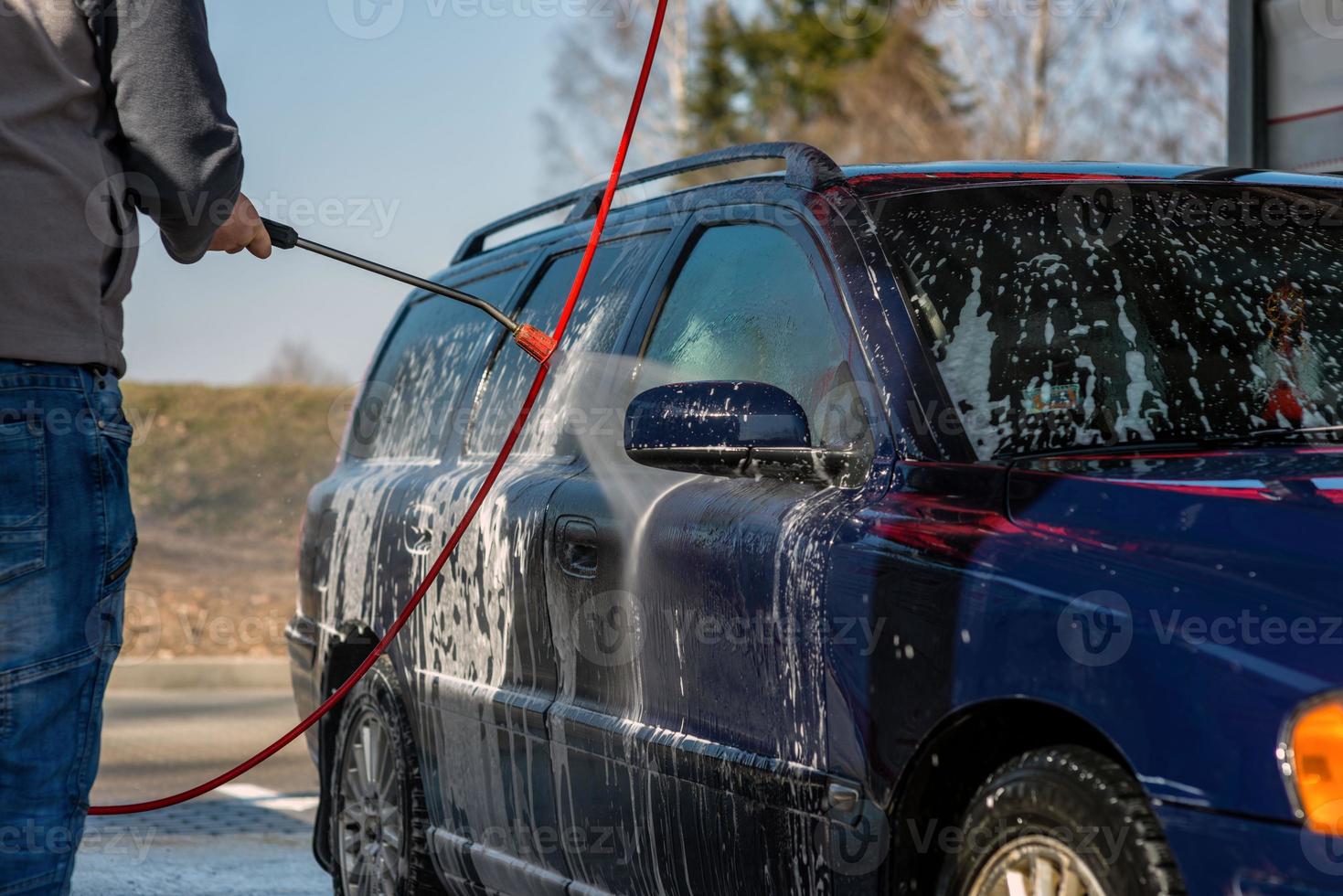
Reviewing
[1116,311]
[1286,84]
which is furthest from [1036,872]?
[1286,84]

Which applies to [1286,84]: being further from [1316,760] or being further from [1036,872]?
[1316,760]

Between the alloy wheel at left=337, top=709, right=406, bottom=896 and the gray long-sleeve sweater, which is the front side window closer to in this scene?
the gray long-sleeve sweater

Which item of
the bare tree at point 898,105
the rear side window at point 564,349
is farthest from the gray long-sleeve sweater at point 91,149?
the bare tree at point 898,105

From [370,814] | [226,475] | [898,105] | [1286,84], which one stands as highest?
[898,105]

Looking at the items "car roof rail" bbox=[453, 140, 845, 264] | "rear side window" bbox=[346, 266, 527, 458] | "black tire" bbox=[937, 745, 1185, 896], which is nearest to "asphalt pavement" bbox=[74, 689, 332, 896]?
"rear side window" bbox=[346, 266, 527, 458]

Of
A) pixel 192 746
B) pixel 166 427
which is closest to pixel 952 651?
pixel 192 746

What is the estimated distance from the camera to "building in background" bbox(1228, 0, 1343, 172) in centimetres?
809

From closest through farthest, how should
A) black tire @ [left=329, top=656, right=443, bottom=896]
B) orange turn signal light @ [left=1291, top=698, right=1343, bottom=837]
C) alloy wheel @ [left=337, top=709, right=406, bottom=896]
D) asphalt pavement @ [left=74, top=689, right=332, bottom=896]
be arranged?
orange turn signal light @ [left=1291, top=698, right=1343, bottom=837], black tire @ [left=329, top=656, right=443, bottom=896], alloy wheel @ [left=337, top=709, right=406, bottom=896], asphalt pavement @ [left=74, top=689, right=332, bottom=896]

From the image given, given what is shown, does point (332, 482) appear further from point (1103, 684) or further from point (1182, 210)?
point (1103, 684)

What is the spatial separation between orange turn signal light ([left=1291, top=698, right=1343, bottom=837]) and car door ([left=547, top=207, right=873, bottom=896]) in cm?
95

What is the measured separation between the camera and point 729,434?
133 inches

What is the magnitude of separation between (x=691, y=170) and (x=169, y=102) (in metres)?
1.94

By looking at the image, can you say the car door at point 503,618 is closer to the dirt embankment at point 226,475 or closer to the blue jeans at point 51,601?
the blue jeans at point 51,601

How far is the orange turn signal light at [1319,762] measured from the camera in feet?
7.36
